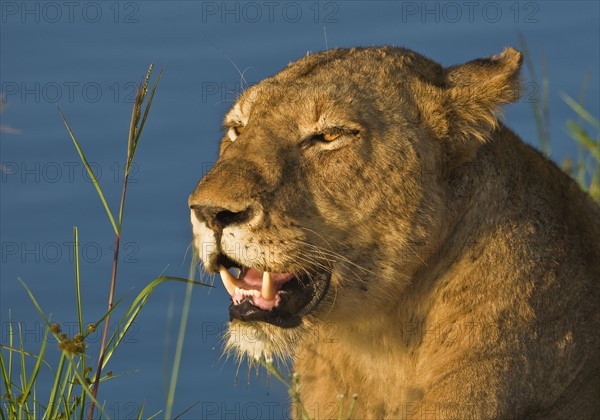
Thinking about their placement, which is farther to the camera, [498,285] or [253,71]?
[253,71]

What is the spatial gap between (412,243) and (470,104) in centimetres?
63

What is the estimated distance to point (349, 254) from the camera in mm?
6594

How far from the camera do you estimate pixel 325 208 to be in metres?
6.56

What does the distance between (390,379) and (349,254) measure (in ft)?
2.03

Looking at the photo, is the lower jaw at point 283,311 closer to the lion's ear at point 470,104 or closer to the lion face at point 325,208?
the lion face at point 325,208

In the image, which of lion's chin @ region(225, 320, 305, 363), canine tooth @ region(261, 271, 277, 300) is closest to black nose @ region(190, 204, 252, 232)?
canine tooth @ region(261, 271, 277, 300)

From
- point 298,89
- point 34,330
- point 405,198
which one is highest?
point 298,89

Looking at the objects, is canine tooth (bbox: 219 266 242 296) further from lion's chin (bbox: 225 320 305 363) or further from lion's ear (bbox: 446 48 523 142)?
lion's ear (bbox: 446 48 523 142)

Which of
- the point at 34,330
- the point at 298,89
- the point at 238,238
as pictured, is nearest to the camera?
the point at 238,238

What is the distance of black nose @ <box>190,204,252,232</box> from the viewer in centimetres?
631

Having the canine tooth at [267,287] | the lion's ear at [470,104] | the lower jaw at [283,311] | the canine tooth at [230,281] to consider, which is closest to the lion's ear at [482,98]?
the lion's ear at [470,104]

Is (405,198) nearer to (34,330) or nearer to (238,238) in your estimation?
(238,238)

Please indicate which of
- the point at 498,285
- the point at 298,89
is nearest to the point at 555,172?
the point at 498,285

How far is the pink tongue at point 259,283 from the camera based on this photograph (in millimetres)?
6523
